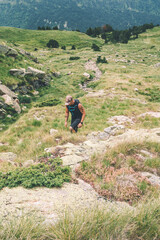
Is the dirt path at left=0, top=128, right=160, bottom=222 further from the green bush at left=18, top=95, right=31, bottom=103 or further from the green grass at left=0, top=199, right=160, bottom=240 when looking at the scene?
the green bush at left=18, top=95, right=31, bottom=103

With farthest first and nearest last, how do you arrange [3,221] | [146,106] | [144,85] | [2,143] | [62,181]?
1. [144,85]
2. [146,106]
3. [2,143]
4. [62,181]
5. [3,221]

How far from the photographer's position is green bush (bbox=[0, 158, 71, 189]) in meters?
3.26

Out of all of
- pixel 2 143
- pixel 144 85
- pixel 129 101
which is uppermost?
pixel 144 85

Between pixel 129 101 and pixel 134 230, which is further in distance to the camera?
pixel 129 101

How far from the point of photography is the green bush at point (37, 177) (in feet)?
10.7

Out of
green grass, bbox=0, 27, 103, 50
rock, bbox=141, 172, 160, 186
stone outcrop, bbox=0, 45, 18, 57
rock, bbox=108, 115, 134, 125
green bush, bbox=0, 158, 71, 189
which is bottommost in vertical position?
rock, bbox=108, 115, 134, 125

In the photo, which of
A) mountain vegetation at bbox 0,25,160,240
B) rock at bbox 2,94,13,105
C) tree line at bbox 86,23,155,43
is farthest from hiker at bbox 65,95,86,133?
tree line at bbox 86,23,155,43

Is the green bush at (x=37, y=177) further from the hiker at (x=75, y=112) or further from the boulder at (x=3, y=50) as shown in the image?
the boulder at (x=3, y=50)

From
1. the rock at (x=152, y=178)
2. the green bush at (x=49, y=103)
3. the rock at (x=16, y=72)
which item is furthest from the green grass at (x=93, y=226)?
the rock at (x=16, y=72)

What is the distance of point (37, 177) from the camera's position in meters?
3.45

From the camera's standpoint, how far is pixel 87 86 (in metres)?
20.2

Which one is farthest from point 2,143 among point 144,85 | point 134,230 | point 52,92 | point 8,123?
point 144,85

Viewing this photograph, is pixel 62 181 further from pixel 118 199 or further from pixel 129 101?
pixel 129 101

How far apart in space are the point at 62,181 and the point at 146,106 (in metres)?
12.2
